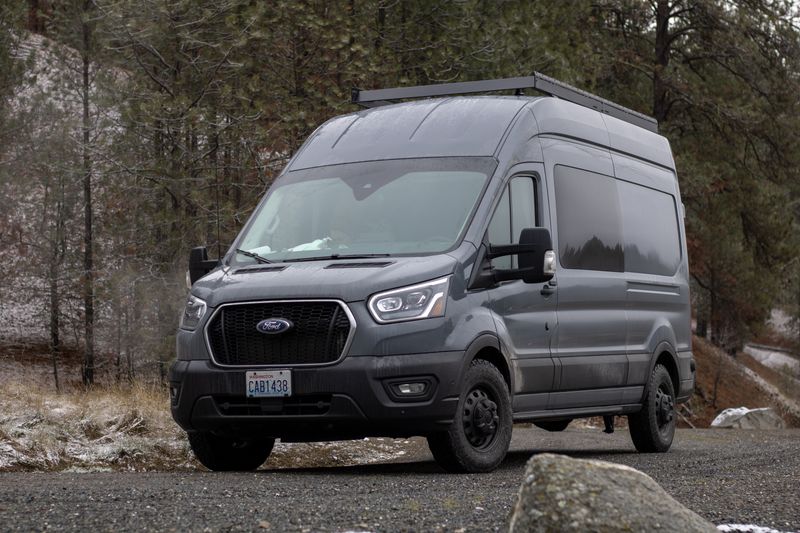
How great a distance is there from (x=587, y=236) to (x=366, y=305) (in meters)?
2.93

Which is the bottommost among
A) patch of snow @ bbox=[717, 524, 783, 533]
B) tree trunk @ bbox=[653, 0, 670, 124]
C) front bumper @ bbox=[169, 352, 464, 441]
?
patch of snow @ bbox=[717, 524, 783, 533]

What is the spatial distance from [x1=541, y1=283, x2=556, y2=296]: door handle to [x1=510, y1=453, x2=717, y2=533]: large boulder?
4630 mm

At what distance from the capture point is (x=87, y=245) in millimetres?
24578

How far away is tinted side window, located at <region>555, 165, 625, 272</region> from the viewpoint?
10.1 metres

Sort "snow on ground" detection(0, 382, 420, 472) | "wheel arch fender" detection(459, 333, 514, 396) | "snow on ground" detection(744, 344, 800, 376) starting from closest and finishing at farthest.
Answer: "wheel arch fender" detection(459, 333, 514, 396) → "snow on ground" detection(0, 382, 420, 472) → "snow on ground" detection(744, 344, 800, 376)

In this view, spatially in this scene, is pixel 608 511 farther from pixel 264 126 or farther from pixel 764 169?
pixel 764 169

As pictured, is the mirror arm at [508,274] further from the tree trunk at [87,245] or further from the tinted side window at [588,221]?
the tree trunk at [87,245]

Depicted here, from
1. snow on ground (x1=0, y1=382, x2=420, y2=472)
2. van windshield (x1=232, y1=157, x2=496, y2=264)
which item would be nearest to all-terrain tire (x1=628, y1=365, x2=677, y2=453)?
snow on ground (x1=0, y1=382, x2=420, y2=472)

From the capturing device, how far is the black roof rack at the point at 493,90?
33.7 feet

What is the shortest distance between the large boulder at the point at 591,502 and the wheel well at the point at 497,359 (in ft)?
12.8

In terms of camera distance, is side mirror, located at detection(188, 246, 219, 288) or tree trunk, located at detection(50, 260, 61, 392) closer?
side mirror, located at detection(188, 246, 219, 288)

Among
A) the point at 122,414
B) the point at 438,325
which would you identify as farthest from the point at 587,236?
the point at 122,414

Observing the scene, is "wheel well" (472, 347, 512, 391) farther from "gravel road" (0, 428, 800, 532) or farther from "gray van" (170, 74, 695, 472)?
"gravel road" (0, 428, 800, 532)

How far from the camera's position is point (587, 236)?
10.5 m
